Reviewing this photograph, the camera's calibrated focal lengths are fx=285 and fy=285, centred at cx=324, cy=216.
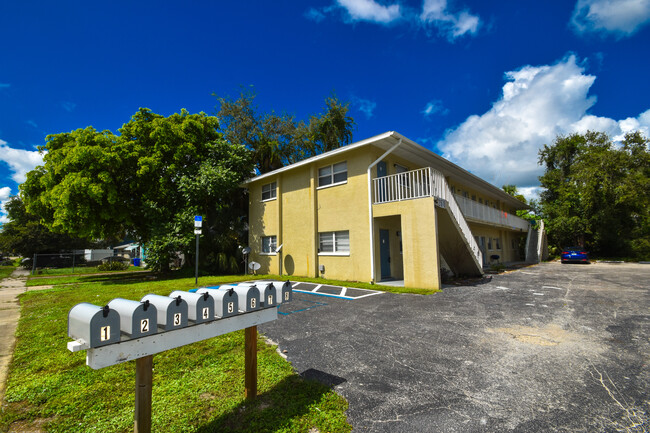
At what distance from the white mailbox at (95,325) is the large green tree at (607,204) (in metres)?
32.9

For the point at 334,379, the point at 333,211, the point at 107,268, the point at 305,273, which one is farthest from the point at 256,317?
the point at 107,268

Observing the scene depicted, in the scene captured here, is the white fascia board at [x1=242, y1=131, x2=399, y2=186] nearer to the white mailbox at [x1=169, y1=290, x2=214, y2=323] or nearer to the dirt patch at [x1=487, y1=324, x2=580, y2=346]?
the dirt patch at [x1=487, y1=324, x2=580, y2=346]

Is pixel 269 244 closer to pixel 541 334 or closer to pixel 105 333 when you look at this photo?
pixel 541 334

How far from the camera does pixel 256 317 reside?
2.90 m

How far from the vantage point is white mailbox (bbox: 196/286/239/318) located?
2.57 meters

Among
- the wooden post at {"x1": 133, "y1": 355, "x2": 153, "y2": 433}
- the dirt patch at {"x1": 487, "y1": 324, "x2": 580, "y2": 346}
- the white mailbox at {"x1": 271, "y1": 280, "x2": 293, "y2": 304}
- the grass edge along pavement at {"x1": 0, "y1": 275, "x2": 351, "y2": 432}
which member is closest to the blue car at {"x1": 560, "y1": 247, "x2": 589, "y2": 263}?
the dirt patch at {"x1": 487, "y1": 324, "x2": 580, "y2": 346}

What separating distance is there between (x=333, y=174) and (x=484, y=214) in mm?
9901

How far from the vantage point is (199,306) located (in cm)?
242

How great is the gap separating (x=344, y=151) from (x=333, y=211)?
109 inches

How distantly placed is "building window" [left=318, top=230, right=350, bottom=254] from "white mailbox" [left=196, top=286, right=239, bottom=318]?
1007cm

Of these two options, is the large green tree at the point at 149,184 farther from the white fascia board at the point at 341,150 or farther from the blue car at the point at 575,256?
the blue car at the point at 575,256

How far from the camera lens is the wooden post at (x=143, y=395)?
7.01 feet

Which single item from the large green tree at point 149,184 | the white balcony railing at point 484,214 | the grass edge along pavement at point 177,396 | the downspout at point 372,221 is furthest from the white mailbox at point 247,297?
the large green tree at point 149,184

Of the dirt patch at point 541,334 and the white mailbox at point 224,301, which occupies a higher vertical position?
the white mailbox at point 224,301
